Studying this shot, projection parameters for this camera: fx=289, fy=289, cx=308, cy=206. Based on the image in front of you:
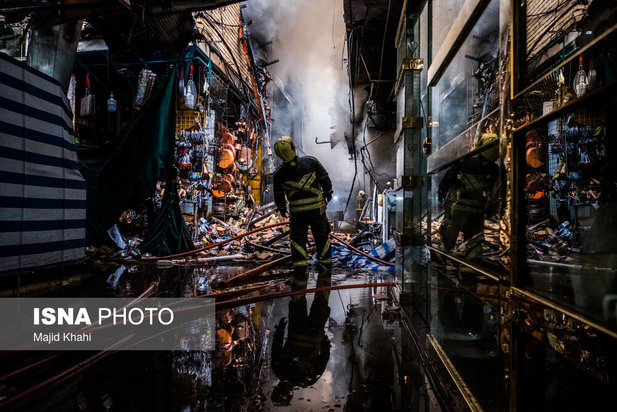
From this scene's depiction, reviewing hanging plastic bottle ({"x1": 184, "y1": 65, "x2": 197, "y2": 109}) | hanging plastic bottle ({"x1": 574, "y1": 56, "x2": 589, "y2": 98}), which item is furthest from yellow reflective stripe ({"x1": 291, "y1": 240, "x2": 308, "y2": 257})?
hanging plastic bottle ({"x1": 184, "y1": 65, "x2": 197, "y2": 109})

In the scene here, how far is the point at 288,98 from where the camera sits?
20.5 metres

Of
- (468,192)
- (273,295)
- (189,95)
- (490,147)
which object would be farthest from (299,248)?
(189,95)

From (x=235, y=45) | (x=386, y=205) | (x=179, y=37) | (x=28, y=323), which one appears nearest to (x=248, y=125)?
(x=235, y=45)

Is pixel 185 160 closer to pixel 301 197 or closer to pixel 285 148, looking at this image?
pixel 285 148

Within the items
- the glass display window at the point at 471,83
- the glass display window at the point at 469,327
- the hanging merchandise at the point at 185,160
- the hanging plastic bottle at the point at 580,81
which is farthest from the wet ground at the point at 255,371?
the hanging merchandise at the point at 185,160

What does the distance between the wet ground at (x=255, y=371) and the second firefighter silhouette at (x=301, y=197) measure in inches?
77.1

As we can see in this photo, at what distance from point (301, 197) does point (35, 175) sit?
3.53m

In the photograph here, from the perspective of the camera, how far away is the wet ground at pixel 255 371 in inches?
59.6

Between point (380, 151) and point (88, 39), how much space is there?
1080cm

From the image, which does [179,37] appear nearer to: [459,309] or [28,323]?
[28,323]

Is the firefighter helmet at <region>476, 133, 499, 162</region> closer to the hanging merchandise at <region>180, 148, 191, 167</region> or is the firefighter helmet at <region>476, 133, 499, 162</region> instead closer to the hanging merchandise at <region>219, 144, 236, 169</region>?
the hanging merchandise at <region>180, 148, 191, 167</region>

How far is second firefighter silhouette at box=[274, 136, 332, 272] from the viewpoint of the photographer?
4.90 metres

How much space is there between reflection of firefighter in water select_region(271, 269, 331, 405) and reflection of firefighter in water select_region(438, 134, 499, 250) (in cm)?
122

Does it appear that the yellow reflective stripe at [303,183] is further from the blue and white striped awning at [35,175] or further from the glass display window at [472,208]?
the blue and white striped awning at [35,175]
